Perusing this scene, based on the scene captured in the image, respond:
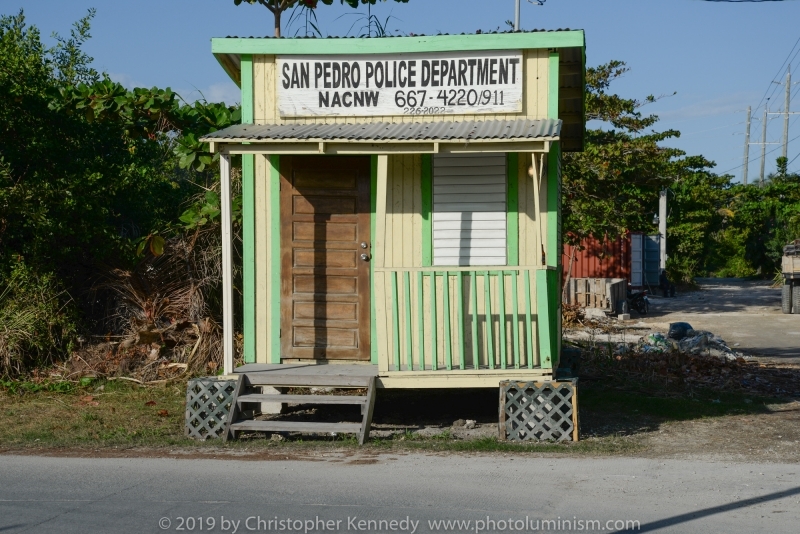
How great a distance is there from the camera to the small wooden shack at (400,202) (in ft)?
28.6

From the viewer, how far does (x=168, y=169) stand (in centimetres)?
1539

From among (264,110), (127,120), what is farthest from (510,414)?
(127,120)

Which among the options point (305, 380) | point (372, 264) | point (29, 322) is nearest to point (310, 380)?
point (305, 380)

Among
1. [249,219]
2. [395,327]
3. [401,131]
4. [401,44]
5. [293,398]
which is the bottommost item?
[293,398]

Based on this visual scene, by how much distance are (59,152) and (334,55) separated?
5065 millimetres

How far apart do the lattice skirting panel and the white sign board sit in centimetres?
285

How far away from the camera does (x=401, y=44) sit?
9320 millimetres

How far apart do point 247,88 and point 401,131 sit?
1837mm

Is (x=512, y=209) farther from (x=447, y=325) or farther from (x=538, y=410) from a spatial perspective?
(x=538, y=410)

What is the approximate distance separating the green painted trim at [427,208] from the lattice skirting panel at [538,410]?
65.6 inches

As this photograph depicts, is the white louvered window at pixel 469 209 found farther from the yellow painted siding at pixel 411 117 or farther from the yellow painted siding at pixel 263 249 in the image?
the yellow painted siding at pixel 263 249

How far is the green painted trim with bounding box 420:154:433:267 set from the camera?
9406mm

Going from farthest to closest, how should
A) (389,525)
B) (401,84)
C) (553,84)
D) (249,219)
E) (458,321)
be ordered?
(249,219) → (401,84) → (553,84) → (458,321) → (389,525)

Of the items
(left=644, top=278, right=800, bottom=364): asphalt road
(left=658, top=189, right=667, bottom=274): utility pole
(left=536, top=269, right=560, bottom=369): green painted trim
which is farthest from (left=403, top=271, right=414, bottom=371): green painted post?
(left=658, top=189, right=667, bottom=274): utility pole
